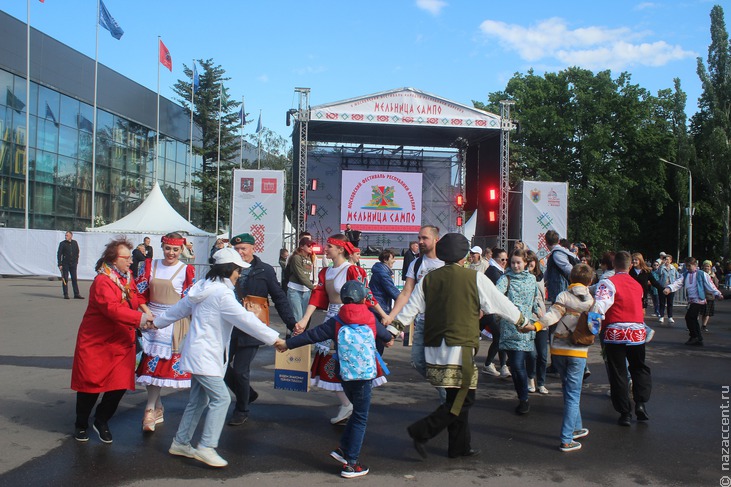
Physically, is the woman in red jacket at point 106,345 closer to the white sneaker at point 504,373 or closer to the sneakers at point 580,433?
the sneakers at point 580,433

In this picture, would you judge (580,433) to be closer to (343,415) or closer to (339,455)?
(343,415)

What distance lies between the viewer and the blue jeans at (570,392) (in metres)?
5.55

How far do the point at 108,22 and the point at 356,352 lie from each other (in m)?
30.0

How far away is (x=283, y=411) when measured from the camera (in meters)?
6.76

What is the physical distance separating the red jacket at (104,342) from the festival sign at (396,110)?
15567 millimetres

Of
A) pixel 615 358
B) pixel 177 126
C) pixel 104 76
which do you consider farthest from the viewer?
pixel 177 126

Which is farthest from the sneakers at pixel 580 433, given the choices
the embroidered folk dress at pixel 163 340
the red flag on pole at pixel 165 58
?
the red flag on pole at pixel 165 58

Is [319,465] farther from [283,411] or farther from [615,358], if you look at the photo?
[615,358]

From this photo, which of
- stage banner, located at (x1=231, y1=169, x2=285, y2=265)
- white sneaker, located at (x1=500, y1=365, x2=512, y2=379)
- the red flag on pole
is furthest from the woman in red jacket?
the red flag on pole

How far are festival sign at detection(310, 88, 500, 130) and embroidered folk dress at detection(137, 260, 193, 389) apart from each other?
1488 centimetres

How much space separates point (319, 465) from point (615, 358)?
3232mm

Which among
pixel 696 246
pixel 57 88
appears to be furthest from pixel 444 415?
pixel 696 246

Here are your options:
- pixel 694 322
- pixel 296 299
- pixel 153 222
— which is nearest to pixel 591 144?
pixel 153 222

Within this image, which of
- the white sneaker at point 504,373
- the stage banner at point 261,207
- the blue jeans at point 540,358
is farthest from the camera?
the stage banner at point 261,207
